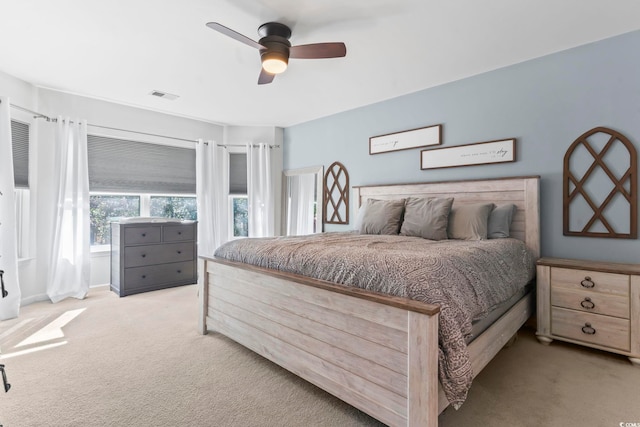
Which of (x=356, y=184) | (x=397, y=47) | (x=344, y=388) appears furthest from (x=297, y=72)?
(x=344, y=388)

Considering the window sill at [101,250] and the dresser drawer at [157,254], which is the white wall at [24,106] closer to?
the window sill at [101,250]

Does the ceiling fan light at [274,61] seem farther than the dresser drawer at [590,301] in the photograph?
Yes

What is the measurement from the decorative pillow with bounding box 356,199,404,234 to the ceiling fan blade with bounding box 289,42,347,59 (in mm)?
1553

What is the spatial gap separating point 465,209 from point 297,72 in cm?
206

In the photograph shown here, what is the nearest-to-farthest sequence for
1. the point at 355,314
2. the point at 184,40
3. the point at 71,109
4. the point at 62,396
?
the point at 355,314 → the point at 62,396 → the point at 184,40 → the point at 71,109

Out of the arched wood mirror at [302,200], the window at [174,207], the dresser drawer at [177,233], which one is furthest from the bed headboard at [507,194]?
the window at [174,207]

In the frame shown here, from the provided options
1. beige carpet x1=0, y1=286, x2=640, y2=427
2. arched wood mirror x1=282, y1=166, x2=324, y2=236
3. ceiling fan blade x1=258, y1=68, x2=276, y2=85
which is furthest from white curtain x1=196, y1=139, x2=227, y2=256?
ceiling fan blade x1=258, y1=68, x2=276, y2=85

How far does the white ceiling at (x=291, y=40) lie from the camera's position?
84.0 inches

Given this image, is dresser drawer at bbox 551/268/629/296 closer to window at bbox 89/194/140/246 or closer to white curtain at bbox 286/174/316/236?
white curtain at bbox 286/174/316/236

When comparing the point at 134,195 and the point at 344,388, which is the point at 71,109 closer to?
the point at 134,195

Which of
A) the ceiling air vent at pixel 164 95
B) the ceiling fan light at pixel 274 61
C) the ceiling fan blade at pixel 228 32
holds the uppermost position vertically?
the ceiling air vent at pixel 164 95

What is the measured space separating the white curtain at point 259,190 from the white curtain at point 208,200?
0.46 meters

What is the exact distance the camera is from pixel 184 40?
8.32ft

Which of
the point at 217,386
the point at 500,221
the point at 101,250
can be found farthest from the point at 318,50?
the point at 101,250
